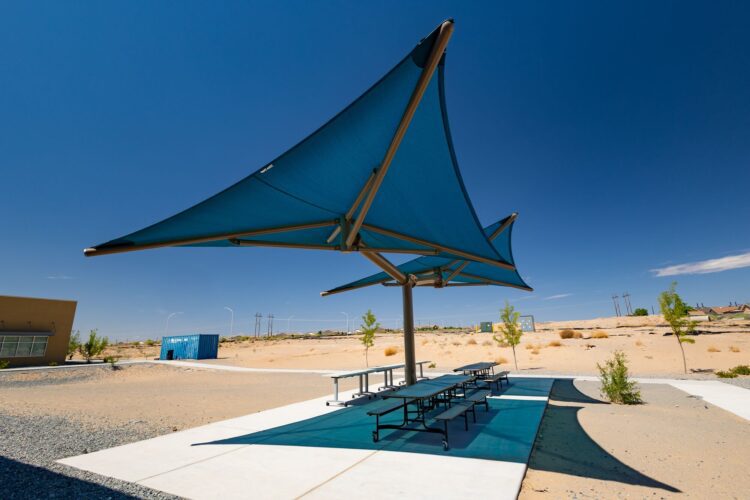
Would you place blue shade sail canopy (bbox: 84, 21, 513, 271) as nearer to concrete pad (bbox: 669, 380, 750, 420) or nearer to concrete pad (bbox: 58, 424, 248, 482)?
concrete pad (bbox: 58, 424, 248, 482)

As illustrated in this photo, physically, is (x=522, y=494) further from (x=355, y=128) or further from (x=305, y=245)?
(x=305, y=245)

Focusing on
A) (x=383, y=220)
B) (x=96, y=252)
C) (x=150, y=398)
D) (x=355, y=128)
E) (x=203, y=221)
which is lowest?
(x=150, y=398)

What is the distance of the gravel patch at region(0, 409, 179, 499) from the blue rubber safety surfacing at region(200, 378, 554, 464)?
1.98 m

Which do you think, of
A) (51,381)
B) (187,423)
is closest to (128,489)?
(187,423)

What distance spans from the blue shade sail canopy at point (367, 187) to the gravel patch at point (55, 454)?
3.00m

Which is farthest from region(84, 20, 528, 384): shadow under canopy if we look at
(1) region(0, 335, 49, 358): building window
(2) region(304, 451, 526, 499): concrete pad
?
(1) region(0, 335, 49, 358): building window

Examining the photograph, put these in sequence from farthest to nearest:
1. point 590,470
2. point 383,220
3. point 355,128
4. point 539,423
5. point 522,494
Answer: point 383,220, point 539,423, point 355,128, point 590,470, point 522,494

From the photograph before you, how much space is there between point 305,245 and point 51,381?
60.8ft

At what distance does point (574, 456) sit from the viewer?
5.01 metres

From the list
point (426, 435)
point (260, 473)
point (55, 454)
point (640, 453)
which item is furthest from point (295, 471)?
point (640, 453)

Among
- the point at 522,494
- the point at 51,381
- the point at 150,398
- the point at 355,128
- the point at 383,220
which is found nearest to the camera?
the point at 522,494

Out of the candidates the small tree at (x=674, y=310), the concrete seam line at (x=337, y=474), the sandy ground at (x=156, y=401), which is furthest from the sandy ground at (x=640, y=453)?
the small tree at (x=674, y=310)

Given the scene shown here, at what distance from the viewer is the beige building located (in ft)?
81.0

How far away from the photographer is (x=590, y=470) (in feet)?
14.6
